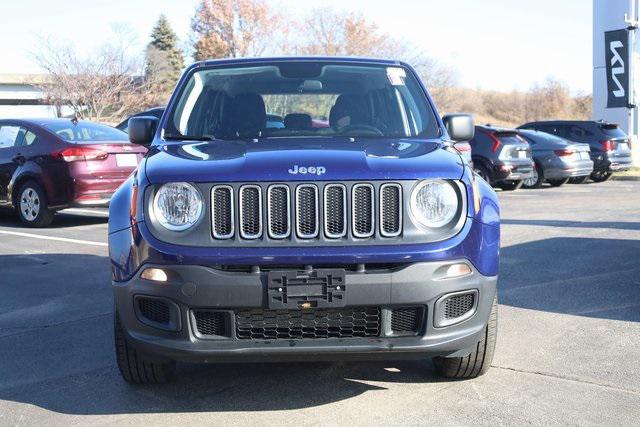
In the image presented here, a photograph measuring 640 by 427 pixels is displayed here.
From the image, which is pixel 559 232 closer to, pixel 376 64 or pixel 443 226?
pixel 376 64

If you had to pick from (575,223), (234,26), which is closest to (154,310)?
(575,223)

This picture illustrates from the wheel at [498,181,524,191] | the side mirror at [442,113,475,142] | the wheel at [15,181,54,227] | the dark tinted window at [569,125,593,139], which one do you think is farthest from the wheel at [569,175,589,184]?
the side mirror at [442,113,475,142]

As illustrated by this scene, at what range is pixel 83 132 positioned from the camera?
11898mm

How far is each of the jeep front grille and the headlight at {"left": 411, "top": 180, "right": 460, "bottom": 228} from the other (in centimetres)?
11

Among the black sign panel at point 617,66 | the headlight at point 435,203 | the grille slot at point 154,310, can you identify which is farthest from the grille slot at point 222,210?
the black sign panel at point 617,66

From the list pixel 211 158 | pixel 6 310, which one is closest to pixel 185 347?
pixel 211 158

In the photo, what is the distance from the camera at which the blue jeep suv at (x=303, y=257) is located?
380cm

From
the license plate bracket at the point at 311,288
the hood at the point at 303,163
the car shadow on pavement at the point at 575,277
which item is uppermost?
the hood at the point at 303,163

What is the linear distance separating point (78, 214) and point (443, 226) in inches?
419

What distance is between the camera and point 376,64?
5598 mm

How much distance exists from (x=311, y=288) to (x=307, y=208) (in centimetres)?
39

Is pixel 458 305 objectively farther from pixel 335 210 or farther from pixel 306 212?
pixel 306 212

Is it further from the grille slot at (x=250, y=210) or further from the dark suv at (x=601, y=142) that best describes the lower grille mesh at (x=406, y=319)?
the dark suv at (x=601, y=142)

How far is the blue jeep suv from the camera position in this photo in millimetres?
3805
